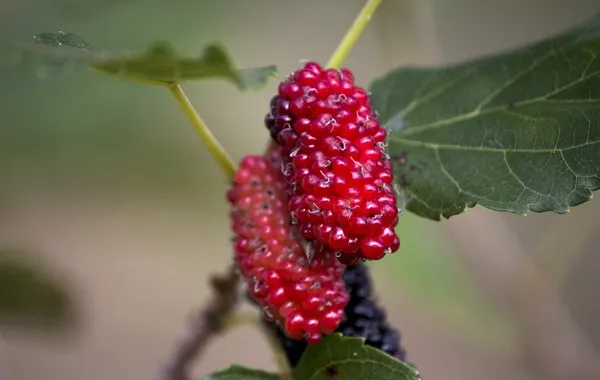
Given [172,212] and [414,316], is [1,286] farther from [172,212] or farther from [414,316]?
[414,316]

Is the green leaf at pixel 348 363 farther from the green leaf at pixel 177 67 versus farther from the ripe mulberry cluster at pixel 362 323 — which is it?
the green leaf at pixel 177 67

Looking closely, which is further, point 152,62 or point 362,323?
point 362,323

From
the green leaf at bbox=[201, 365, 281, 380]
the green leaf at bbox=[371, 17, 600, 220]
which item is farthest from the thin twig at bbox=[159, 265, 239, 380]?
the green leaf at bbox=[371, 17, 600, 220]

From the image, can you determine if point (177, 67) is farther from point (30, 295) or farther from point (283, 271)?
point (30, 295)

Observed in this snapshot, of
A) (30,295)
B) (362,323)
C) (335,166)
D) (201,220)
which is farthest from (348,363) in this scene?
(201,220)

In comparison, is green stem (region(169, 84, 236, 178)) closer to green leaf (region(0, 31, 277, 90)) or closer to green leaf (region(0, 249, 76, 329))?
green leaf (region(0, 31, 277, 90))
